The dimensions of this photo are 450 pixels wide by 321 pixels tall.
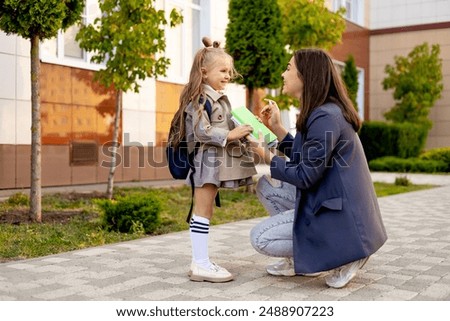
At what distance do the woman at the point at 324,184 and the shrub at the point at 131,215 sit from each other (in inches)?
104

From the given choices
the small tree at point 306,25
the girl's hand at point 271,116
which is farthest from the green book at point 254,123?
the small tree at point 306,25

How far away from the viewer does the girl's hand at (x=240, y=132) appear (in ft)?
13.5

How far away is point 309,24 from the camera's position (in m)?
11.7

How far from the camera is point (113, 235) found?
21.2ft

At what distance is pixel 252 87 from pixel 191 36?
3897 mm

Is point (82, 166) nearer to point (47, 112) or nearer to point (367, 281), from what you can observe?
point (47, 112)

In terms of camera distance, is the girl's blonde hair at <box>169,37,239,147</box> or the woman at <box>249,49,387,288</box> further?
the girl's blonde hair at <box>169,37,239,147</box>

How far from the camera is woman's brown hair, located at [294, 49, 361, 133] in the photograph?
164 inches

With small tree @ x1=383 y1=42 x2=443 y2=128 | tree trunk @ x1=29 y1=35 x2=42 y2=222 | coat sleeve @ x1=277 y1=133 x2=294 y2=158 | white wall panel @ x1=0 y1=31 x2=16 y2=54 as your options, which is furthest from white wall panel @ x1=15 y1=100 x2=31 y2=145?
small tree @ x1=383 y1=42 x2=443 y2=128

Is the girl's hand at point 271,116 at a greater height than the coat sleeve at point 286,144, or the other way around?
the girl's hand at point 271,116

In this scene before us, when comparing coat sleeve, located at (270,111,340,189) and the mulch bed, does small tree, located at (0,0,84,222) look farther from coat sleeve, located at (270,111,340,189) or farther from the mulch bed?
coat sleeve, located at (270,111,340,189)

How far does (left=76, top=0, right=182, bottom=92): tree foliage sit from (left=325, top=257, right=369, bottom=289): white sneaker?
18.5ft

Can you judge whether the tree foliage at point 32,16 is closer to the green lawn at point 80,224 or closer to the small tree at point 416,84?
the green lawn at point 80,224

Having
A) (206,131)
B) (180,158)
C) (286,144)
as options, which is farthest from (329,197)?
(180,158)
